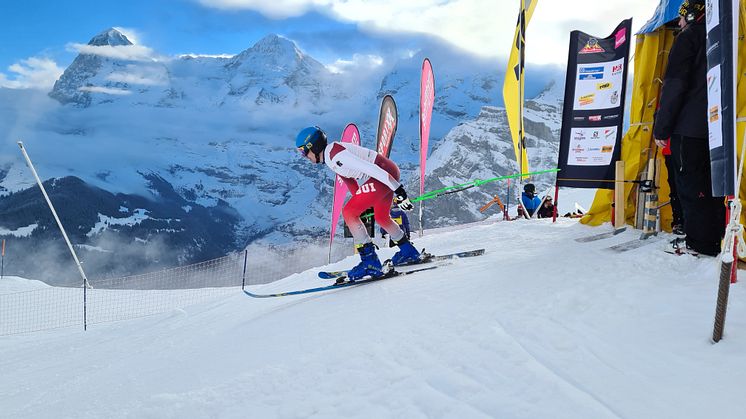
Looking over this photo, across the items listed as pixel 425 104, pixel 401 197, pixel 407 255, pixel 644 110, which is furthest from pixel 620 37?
pixel 425 104

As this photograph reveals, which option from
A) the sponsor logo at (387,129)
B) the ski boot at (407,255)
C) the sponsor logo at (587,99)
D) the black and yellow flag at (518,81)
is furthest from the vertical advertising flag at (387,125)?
the ski boot at (407,255)

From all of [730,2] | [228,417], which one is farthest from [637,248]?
[228,417]

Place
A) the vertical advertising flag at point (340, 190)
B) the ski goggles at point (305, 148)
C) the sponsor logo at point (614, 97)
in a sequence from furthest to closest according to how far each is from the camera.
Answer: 1. the vertical advertising flag at point (340, 190)
2. the sponsor logo at point (614, 97)
3. the ski goggles at point (305, 148)

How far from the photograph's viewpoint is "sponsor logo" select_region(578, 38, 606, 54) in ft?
23.7

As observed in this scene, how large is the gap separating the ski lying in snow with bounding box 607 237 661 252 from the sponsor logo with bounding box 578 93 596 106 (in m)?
3.00

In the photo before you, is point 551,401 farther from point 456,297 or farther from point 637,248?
point 637,248

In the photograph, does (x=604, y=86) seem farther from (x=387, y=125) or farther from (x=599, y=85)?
(x=387, y=125)

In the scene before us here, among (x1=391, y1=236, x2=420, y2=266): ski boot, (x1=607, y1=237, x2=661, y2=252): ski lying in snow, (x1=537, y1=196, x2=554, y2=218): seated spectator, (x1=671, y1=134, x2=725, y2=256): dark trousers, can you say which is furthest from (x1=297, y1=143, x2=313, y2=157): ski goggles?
(x1=537, y1=196, x2=554, y2=218): seated spectator

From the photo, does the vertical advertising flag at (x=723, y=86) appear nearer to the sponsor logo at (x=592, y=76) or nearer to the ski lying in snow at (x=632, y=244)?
the ski lying in snow at (x=632, y=244)

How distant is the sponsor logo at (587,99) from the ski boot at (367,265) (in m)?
4.58

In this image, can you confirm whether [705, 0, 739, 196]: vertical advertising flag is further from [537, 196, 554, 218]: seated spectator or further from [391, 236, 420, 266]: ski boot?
[537, 196, 554, 218]: seated spectator

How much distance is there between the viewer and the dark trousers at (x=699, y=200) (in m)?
3.98

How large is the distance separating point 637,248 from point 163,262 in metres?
157

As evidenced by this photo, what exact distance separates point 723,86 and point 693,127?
1.70 m
